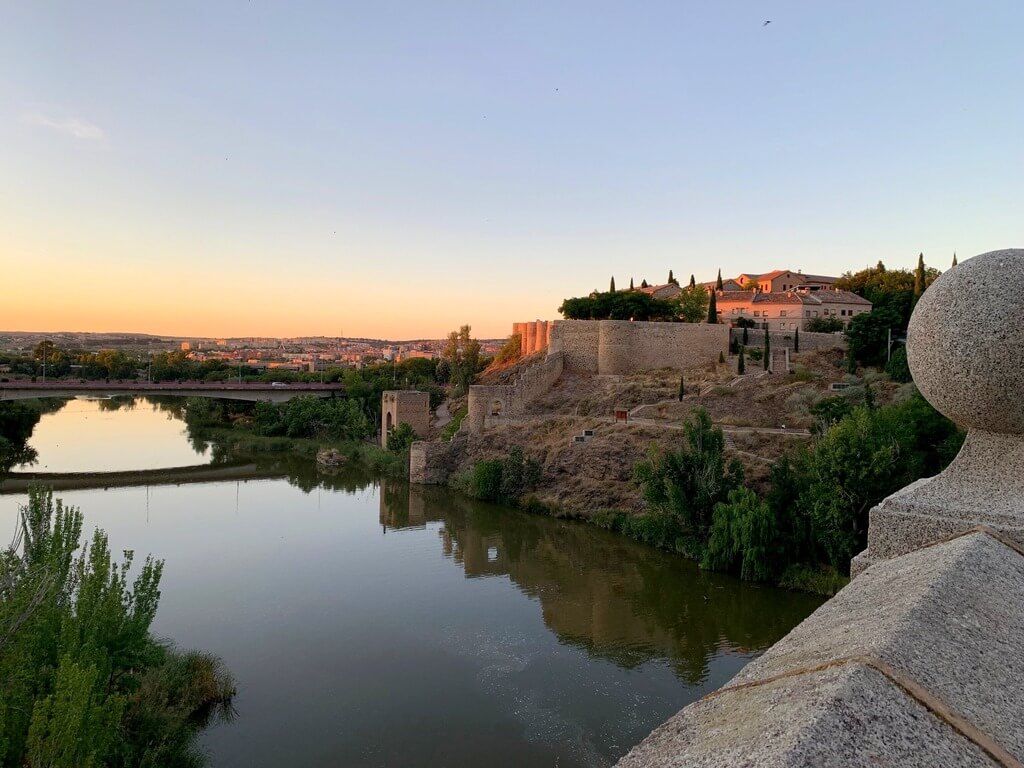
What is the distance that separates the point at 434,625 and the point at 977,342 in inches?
433

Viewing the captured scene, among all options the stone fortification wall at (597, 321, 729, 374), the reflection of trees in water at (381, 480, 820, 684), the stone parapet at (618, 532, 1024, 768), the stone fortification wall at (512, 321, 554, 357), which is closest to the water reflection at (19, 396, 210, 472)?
the reflection of trees in water at (381, 480, 820, 684)

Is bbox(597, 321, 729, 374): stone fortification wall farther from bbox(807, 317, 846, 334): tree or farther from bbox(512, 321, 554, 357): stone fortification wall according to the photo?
bbox(807, 317, 846, 334): tree

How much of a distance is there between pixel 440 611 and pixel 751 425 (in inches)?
532

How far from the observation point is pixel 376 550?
60.6 feet

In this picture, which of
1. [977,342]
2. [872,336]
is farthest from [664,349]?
[977,342]

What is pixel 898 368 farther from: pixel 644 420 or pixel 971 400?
pixel 971 400

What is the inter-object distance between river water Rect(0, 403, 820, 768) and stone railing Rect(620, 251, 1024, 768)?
615 cm

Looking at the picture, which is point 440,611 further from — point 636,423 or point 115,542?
point 636,423

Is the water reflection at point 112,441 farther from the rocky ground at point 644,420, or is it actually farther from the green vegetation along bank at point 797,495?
the green vegetation along bank at point 797,495

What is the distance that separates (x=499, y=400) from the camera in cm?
2927

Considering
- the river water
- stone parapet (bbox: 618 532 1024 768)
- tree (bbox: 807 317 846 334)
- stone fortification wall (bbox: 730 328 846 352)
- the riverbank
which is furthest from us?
tree (bbox: 807 317 846 334)

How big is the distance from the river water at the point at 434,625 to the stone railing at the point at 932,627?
6151 millimetres

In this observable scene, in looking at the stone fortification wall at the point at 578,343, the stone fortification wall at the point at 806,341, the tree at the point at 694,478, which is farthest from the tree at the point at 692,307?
the tree at the point at 694,478

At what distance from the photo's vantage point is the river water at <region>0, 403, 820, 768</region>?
9406mm
